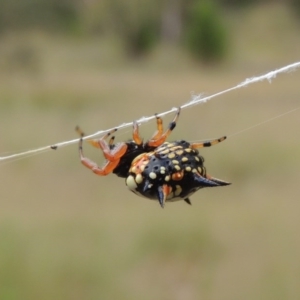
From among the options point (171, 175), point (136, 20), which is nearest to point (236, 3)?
point (136, 20)

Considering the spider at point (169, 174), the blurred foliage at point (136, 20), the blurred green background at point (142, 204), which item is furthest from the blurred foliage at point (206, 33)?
the spider at point (169, 174)

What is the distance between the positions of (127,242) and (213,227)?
0.56m

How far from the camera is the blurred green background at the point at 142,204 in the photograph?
10.4 feet

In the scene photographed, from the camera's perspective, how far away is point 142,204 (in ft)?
13.7

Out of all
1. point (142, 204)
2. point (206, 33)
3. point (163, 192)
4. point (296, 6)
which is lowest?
point (296, 6)

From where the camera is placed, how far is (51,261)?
3301mm

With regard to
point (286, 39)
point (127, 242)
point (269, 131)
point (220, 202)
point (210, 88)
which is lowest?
point (286, 39)

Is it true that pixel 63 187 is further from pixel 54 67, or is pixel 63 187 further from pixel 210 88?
pixel 54 67

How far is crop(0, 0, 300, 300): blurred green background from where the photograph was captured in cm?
318

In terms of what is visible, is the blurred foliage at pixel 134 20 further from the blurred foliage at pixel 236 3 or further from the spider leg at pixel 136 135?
the spider leg at pixel 136 135

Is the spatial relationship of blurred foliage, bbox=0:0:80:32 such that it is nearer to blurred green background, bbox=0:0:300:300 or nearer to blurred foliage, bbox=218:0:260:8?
blurred foliage, bbox=218:0:260:8

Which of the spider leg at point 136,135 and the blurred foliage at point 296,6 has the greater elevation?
the spider leg at point 136,135

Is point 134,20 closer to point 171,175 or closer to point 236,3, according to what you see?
point 236,3

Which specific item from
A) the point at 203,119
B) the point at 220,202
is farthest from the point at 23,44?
the point at 220,202
